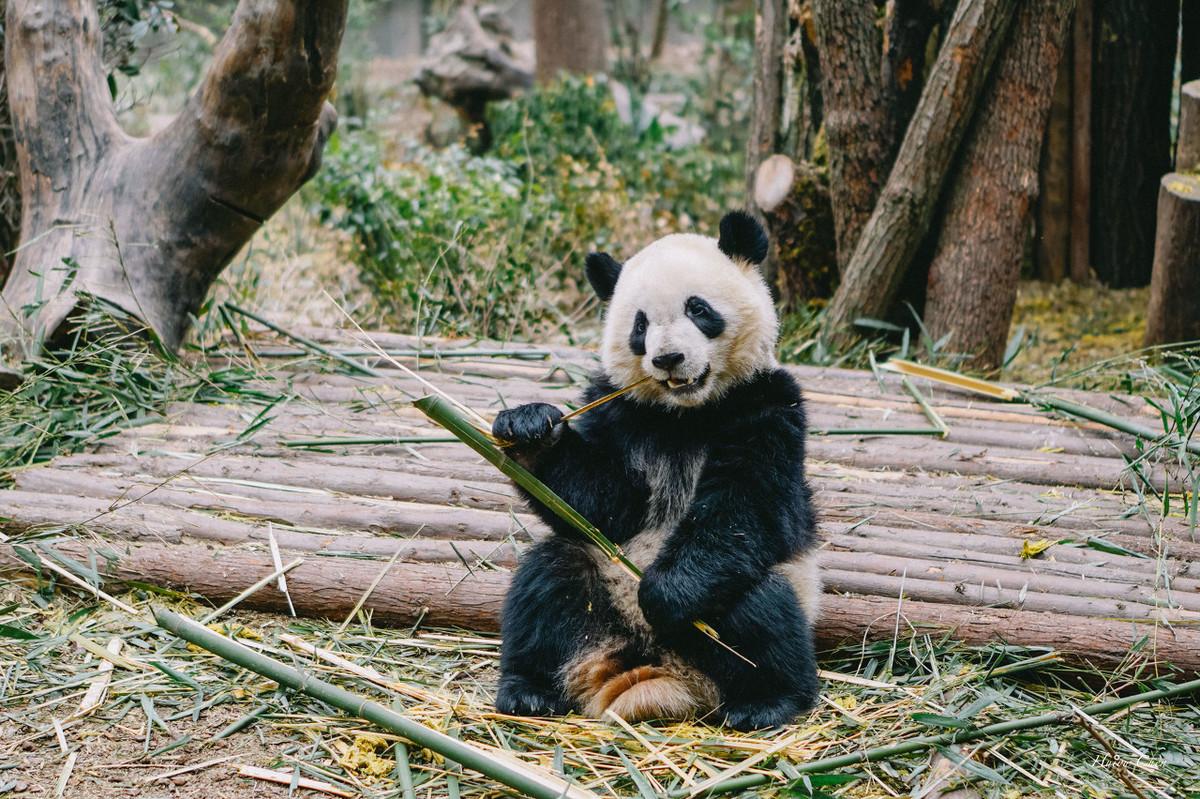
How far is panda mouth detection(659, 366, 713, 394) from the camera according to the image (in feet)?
10.0

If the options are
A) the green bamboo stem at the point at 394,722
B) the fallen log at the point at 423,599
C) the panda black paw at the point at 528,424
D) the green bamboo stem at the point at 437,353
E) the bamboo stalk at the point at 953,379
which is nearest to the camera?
the green bamboo stem at the point at 394,722

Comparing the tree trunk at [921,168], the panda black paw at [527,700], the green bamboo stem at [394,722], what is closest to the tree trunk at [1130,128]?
the tree trunk at [921,168]

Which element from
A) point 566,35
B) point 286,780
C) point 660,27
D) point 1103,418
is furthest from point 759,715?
point 660,27

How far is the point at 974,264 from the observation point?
5844mm

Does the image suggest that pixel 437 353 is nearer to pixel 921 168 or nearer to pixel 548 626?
pixel 548 626

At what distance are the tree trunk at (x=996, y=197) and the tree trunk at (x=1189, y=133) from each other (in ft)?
2.56

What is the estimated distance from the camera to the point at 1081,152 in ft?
25.1

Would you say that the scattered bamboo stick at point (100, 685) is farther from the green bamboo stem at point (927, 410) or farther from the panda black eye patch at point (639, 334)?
the green bamboo stem at point (927, 410)

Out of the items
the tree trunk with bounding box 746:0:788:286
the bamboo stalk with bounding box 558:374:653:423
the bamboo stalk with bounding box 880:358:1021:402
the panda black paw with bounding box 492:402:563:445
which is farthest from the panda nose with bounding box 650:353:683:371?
the tree trunk with bounding box 746:0:788:286

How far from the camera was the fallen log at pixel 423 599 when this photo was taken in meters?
3.24

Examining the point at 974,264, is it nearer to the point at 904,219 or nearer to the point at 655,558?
the point at 904,219

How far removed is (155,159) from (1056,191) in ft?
19.3

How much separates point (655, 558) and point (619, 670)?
314 mm

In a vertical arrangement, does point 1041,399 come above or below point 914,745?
above
